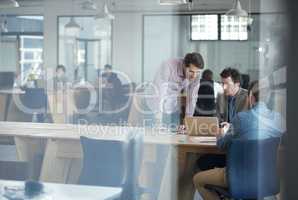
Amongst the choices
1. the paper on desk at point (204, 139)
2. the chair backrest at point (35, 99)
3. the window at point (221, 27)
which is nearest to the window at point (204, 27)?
the window at point (221, 27)

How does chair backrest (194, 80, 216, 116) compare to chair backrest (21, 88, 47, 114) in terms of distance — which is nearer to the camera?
chair backrest (194, 80, 216, 116)

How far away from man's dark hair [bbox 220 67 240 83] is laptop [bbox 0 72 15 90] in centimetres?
75

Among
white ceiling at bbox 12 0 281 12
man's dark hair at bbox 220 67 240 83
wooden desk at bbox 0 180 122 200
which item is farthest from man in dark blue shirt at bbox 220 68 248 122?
wooden desk at bbox 0 180 122 200

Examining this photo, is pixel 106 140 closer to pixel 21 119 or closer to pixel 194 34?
pixel 21 119

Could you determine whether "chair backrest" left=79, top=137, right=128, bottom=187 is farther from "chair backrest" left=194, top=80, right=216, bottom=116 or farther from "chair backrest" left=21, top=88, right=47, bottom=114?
"chair backrest" left=194, top=80, right=216, bottom=116

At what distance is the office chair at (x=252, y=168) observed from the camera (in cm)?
169

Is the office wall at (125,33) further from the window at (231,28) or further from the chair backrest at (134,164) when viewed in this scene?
the chair backrest at (134,164)

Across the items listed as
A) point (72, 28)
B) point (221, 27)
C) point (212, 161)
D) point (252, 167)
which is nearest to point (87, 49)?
point (72, 28)

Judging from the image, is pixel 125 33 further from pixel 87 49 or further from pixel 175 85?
pixel 175 85

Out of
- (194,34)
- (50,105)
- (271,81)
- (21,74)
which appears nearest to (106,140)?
(50,105)

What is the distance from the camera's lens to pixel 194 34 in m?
1.91

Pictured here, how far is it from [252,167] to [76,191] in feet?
2.11

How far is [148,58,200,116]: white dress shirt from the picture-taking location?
1958 millimetres

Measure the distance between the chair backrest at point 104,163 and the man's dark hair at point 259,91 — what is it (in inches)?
21.7
